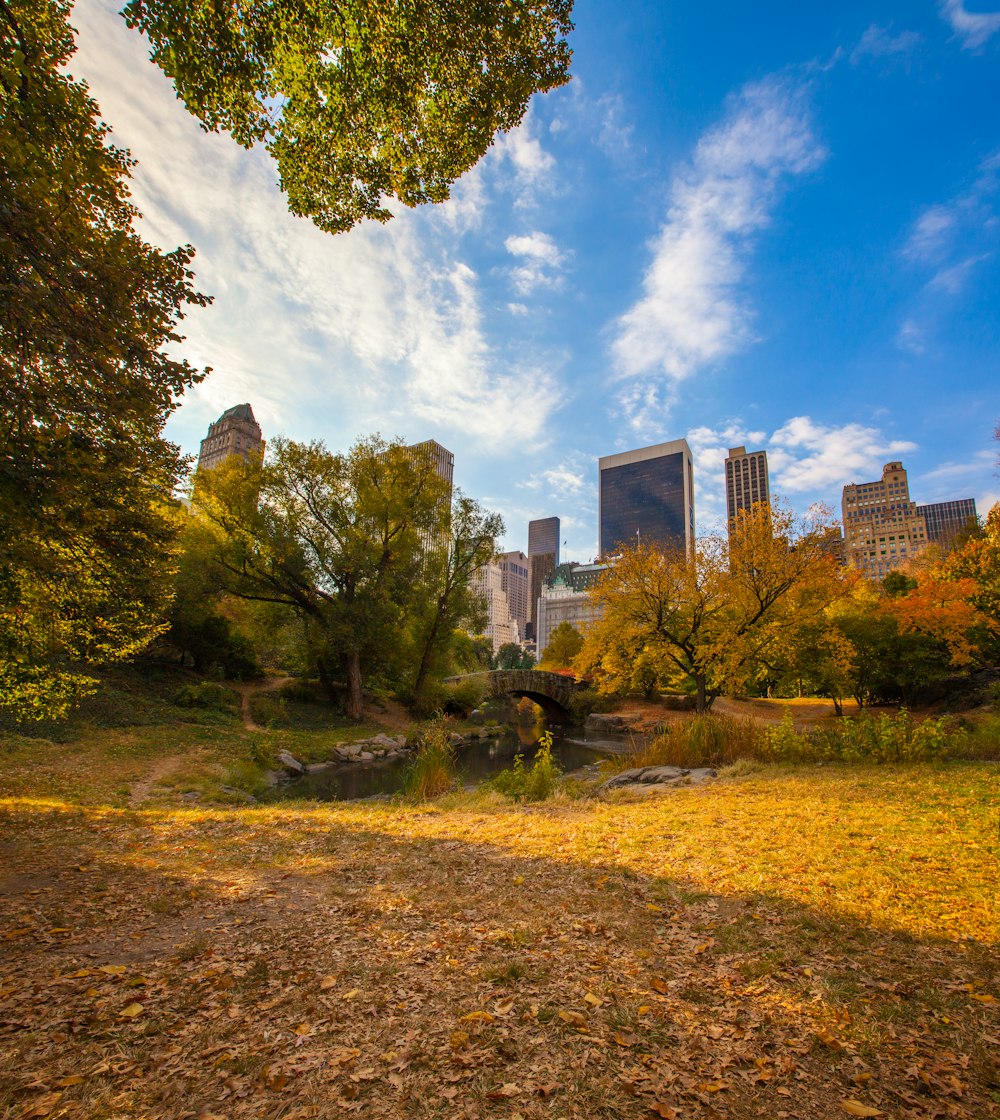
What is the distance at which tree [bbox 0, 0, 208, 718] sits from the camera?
4965 millimetres

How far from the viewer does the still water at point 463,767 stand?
1485 centimetres

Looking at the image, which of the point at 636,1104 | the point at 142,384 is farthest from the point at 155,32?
the point at 636,1104

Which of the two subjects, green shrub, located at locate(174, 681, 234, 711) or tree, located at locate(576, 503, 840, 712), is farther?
green shrub, located at locate(174, 681, 234, 711)

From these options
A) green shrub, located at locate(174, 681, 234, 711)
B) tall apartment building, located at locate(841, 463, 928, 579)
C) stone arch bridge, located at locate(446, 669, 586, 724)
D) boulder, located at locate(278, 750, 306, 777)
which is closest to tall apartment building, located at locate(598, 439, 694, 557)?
tall apartment building, located at locate(841, 463, 928, 579)

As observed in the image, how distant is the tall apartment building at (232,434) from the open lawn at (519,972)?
2450 inches

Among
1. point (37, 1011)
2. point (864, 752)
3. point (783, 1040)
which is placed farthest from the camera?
point (864, 752)

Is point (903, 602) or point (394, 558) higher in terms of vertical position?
point (394, 558)

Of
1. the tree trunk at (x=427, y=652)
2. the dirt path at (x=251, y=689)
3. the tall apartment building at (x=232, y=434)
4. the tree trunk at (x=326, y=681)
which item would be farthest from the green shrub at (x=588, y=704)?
the tall apartment building at (x=232, y=434)

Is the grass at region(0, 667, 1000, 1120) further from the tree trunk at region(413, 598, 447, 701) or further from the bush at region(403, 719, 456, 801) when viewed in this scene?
the tree trunk at region(413, 598, 447, 701)

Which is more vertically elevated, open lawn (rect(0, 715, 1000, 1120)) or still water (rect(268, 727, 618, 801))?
open lawn (rect(0, 715, 1000, 1120))

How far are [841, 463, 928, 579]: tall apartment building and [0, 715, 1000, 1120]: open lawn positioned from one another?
124 metres

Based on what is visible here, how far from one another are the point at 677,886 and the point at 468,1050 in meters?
2.83

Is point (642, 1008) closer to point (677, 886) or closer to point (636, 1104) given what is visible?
point (636, 1104)

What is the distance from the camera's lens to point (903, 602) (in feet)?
69.1
